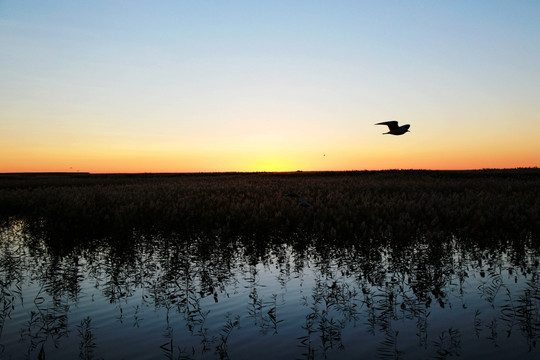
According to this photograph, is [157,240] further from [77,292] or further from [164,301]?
[164,301]

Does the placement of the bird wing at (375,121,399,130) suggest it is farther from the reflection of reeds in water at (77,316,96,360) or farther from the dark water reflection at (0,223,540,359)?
the reflection of reeds in water at (77,316,96,360)

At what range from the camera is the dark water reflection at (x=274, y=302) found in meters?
5.38

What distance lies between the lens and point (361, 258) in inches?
409

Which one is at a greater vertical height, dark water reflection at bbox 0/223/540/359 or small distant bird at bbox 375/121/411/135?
small distant bird at bbox 375/121/411/135

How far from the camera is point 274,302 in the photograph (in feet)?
23.6

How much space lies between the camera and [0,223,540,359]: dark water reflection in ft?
17.6

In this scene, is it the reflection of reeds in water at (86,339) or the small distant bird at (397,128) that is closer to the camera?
the reflection of reeds in water at (86,339)

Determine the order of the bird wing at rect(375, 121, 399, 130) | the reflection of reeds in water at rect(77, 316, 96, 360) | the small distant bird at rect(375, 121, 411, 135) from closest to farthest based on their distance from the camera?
the reflection of reeds in water at rect(77, 316, 96, 360), the bird wing at rect(375, 121, 399, 130), the small distant bird at rect(375, 121, 411, 135)

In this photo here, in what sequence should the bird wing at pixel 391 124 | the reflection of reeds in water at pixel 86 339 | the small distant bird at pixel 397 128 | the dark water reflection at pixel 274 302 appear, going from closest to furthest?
the reflection of reeds in water at pixel 86 339
the dark water reflection at pixel 274 302
the bird wing at pixel 391 124
the small distant bird at pixel 397 128

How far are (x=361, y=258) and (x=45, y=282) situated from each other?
6881 mm

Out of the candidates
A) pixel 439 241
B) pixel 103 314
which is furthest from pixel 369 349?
pixel 439 241

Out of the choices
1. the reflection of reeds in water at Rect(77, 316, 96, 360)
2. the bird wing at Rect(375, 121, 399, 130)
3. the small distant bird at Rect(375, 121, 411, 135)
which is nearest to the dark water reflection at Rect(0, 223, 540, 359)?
the reflection of reeds in water at Rect(77, 316, 96, 360)

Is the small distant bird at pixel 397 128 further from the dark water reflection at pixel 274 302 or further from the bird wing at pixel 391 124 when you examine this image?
the dark water reflection at pixel 274 302

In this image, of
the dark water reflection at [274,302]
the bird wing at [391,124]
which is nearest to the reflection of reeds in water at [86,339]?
the dark water reflection at [274,302]
